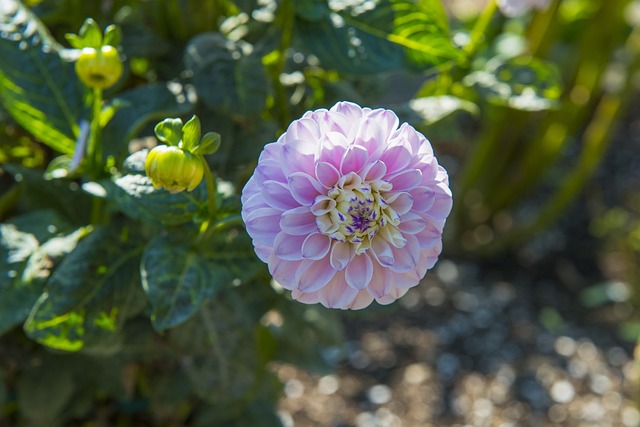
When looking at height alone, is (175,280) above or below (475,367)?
above

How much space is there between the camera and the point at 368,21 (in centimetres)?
87

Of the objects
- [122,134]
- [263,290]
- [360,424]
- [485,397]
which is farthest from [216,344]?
[485,397]

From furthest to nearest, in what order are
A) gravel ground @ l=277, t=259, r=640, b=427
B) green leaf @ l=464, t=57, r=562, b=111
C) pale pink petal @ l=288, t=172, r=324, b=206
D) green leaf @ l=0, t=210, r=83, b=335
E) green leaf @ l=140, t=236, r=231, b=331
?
gravel ground @ l=277, t=259, r=640, b=427
green leaf @ l=464, t=57, r=562, b=111
green leaf @ l=0, t=210, r=83, b=335
green leaf @ l=140, t=236, r=231, b=331
pale pink petal @ l=288, t=172, r=324, b=206

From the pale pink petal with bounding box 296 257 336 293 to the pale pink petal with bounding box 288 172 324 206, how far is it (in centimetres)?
4

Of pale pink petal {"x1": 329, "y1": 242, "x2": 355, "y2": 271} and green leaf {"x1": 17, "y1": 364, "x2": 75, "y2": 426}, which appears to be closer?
pale pink petal {"x1": 329, "y1": 242, "x2": 355, "y2": 271}

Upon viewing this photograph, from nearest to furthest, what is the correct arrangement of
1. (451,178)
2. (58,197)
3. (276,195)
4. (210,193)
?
1. (276,195)
2. (210,193)
3. (58,197)
4. (451,178)

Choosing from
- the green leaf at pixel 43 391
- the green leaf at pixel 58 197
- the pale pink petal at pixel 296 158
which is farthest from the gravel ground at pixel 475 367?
the pale pink petal at pixel 296 158

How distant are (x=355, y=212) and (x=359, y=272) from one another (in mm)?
44

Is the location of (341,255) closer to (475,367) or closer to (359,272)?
(359,272)

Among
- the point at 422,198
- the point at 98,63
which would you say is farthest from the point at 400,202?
the point at 98,63

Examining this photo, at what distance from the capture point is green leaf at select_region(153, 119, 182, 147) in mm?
635

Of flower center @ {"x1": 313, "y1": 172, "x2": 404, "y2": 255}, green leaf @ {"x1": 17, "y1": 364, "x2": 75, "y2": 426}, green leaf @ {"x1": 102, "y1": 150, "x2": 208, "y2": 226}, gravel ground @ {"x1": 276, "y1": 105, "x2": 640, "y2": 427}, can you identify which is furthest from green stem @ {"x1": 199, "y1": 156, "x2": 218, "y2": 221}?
gravel ground @ {"x1": 276, "y1": 105, "x2": 640, "y2": 427}

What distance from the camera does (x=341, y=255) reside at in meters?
0.61

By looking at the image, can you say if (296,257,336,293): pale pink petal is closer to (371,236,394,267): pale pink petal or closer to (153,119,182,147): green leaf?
(371,236,394,267): pale pink petal
